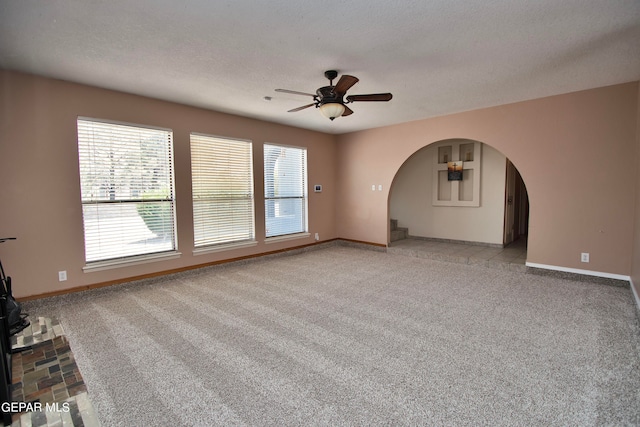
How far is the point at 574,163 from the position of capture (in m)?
4.18

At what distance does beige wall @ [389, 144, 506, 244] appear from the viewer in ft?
20.0

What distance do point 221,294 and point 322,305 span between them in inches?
54.0

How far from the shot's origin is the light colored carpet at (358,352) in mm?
1820

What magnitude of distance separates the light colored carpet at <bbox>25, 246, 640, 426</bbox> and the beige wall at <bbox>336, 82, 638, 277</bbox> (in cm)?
57

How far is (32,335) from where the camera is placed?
2852 mm

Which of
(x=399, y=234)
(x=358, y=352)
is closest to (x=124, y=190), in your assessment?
(x=358, y=352)

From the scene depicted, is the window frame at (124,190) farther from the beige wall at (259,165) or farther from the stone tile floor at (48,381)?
the stone tile floor at (48,381)

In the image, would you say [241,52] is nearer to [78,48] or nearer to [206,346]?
[78,48]

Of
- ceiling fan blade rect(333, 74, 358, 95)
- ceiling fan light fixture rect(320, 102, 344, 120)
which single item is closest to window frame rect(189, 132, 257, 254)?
ceiling fan light fixture rect(320, 102, 344, 120)

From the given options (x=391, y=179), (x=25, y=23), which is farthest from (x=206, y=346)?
(x=391, y=179)

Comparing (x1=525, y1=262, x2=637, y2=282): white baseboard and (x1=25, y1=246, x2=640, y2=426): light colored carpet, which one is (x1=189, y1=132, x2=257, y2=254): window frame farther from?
(x1=525, y1=262, x2=637, y2=282): white baseboard

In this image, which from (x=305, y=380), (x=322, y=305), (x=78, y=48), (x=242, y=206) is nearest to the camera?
(x=305, y=380)

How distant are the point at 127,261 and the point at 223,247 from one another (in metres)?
1.42

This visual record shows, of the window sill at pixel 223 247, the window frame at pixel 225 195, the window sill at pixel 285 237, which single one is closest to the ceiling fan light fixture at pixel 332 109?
the window frame at pixel 225 195
